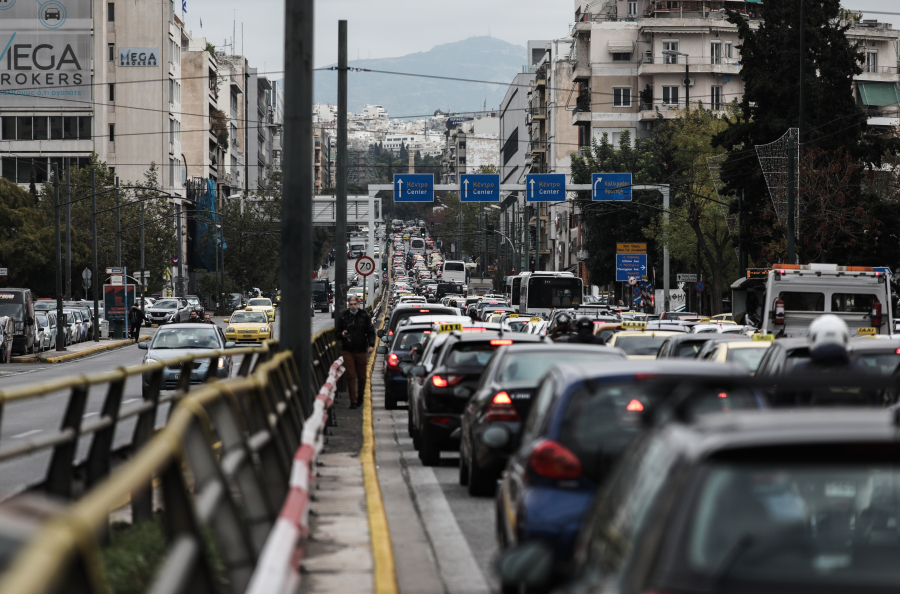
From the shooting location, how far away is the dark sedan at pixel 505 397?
1091cm

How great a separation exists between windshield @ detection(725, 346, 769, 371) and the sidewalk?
23.3 m

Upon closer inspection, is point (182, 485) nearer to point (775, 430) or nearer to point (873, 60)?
point (775, 430)

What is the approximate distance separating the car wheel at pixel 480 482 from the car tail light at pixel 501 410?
78cm

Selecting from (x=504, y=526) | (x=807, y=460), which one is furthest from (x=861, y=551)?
(x=504, y=526)

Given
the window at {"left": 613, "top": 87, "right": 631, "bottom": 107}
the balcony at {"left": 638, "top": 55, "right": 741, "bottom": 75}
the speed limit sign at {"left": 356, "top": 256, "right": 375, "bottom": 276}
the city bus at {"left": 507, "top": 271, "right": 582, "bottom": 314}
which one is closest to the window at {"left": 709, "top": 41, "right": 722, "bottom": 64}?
the balcony at {"left": 638, "top": 55, "right": 741, "bottom": 75}

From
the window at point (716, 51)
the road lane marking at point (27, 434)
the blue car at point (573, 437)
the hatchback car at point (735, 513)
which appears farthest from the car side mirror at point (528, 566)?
the window at point (716, 51)

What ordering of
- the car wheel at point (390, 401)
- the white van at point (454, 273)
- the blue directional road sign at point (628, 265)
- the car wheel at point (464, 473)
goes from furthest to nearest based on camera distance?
the white van at point (454, 273)
the blue directional road sign at point (628, 265)
the car wheel at point (390, 401)
the car wheel at point (464, 473)

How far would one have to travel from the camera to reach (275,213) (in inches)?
4124

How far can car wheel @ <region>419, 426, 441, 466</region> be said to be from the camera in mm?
14797

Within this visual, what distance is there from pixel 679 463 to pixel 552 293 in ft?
168

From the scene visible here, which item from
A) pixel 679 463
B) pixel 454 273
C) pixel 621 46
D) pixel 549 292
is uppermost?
pixel 621 46

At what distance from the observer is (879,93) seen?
91.8 metres

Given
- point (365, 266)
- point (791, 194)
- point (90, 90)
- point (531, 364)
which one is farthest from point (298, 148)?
point (90, 90)

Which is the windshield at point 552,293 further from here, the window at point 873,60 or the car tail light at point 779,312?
the window at point 873,60
